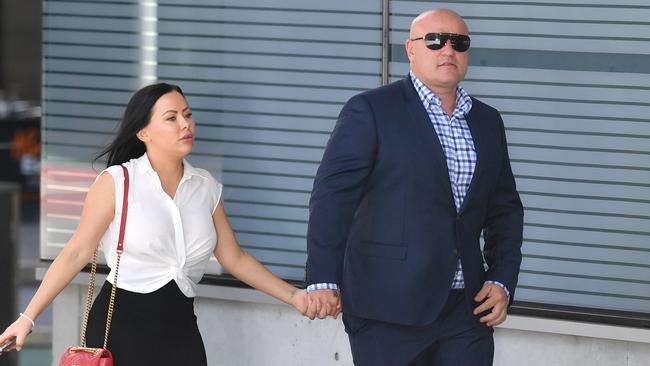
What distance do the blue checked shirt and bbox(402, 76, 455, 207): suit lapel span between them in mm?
36

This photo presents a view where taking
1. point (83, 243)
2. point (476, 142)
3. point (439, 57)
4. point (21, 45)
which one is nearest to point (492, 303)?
point (476, 142)

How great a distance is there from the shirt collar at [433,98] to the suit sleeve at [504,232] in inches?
7.4

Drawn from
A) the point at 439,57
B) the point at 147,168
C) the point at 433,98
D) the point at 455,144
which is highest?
the point at 439,57

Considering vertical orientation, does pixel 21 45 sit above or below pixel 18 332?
above

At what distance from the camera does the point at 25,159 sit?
21406 millimetres

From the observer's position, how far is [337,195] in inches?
162

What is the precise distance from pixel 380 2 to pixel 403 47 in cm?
25

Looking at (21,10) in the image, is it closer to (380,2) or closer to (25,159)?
(25,159)

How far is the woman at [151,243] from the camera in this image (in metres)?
4.45

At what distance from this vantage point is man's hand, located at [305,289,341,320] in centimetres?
411

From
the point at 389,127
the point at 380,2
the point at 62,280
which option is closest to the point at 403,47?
the point at 380,2

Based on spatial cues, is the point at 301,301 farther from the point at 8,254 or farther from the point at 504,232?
the point at 8,254

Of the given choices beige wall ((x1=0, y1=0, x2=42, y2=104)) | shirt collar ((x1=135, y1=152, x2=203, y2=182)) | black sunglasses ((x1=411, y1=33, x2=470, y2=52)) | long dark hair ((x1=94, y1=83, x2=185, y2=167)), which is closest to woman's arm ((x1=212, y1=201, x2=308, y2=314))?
shirt collar ((x1=135, y1=152, x2=203, y2=182))

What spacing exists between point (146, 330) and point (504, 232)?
132cm
